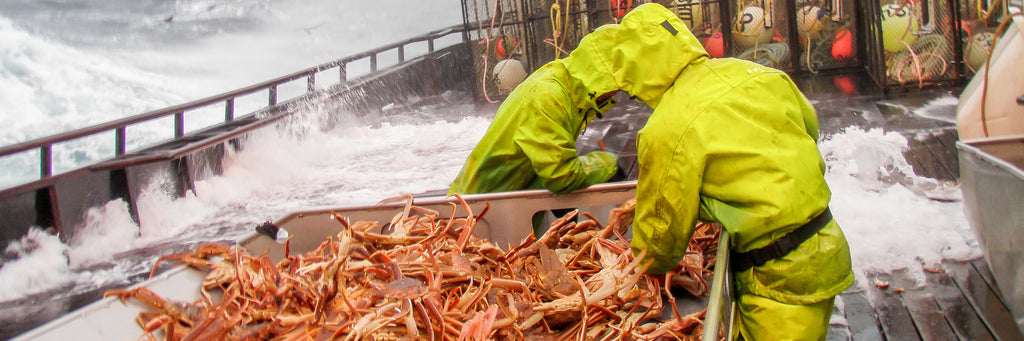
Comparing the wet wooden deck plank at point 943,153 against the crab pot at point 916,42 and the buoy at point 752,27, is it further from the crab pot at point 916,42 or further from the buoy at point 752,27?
the buoy at point 752,27

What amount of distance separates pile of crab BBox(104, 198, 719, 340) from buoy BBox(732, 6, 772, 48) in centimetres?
702

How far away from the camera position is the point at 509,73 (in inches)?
371

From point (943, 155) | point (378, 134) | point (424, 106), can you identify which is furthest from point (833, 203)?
point (424, 106)

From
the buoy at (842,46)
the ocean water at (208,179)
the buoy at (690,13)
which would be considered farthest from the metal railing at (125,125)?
the buoy at (842,46)

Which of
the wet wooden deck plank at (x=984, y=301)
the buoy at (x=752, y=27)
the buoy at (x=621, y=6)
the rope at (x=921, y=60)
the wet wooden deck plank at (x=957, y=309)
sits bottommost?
the wet wooden deck plank at (x=957, y=309)

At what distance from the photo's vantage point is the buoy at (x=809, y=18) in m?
8.60

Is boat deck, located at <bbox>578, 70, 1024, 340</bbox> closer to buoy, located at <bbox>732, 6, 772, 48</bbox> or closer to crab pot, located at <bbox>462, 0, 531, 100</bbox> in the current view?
buoy, located at <bbox>732, 6, 772, 48</bbox>

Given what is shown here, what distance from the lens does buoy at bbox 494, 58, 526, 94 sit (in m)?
9.42

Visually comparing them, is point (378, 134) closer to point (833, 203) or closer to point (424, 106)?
point (424, 106)

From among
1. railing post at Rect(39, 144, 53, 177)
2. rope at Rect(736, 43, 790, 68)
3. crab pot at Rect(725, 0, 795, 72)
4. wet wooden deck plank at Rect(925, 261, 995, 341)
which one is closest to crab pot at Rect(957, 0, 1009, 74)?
crab pot at Rect(725, 0, 795, 72)

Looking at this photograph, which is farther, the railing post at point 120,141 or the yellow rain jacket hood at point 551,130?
the railing post at point 120,141

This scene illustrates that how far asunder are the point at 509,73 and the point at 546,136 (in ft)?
21.0

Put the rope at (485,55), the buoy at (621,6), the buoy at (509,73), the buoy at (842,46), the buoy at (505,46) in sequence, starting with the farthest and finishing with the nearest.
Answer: the buoy at (505,46), the buoy at (509,73), the rope at (485,55), the buoy at (842,46), the buoy at (621,6)

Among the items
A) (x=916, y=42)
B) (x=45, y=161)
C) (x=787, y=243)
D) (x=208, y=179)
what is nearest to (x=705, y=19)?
(x=916, y=42)
